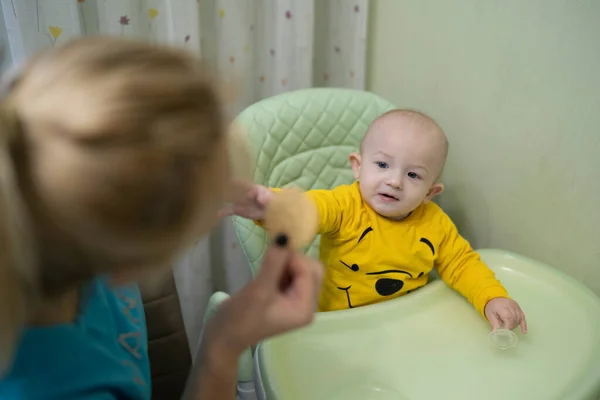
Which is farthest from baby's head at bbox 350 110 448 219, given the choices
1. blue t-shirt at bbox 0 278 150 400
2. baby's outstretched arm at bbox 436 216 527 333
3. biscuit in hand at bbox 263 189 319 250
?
blue t-shirt at bbox 0 278 150 400

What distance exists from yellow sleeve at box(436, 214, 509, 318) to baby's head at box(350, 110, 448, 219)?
96 millimetres

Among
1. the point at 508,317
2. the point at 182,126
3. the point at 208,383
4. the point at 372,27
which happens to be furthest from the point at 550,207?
the point at 182,126

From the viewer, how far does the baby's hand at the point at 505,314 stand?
0.82 m

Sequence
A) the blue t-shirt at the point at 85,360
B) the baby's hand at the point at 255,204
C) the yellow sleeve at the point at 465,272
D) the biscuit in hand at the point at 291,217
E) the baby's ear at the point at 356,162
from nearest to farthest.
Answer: the blue t-shirt at the point at 85,360 → the biscuit in hand at the point at 291,217 → the baby's hand at the point at 255,204 → the yellow sleeve at the point at 465,272 → the baby's ear at the point at 356,162

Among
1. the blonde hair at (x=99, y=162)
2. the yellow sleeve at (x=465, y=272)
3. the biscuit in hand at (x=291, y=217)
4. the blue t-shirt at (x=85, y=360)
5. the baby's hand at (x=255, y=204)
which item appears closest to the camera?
the blonde hair at (x=99, y=162)

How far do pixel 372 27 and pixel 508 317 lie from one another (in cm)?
78

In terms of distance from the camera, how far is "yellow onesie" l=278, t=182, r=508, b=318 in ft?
3.03

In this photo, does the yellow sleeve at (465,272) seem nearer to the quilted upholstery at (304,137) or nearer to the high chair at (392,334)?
the high chair at (392,334)

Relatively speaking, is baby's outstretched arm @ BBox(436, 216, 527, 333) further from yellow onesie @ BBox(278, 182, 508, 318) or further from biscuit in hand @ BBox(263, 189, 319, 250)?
biscuit in hand @ BBox(263, 189, 319, 250)

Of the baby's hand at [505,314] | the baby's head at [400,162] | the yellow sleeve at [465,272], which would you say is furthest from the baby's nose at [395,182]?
the baby's hand at [505,314]

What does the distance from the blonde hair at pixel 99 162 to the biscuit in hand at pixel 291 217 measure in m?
0.26

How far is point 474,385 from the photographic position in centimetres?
75

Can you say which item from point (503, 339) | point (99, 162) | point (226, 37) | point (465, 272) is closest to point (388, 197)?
point (465, 272)

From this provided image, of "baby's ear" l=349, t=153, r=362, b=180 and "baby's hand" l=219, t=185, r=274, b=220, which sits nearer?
"baby's hand" l=219, t=185, r=274, b=220
